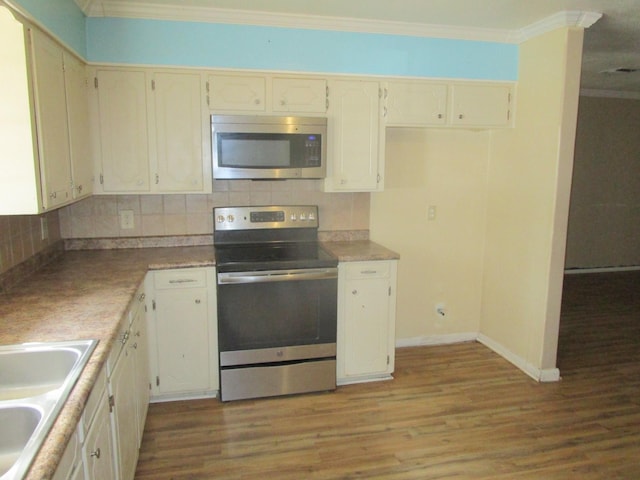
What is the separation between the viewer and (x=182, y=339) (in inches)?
110

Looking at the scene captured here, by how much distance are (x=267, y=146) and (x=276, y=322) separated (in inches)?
43.8

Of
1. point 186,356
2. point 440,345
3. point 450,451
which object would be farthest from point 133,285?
point 440,345

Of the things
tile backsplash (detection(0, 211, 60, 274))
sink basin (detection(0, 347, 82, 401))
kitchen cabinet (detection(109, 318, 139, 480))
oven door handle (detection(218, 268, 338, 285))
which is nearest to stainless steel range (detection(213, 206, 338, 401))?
oven door handle (detection(218, 268, 338, 285))

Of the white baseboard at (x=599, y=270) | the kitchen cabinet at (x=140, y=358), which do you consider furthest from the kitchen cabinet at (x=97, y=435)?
the white baseboard at (x=599, y=270)

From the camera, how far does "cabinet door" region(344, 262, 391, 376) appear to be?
298 centimetres

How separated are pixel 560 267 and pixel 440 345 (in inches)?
45.7

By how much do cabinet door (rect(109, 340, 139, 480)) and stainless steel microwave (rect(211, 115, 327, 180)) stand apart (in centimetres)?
132

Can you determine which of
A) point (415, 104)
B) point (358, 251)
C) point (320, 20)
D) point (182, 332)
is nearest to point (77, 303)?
point (182, 332)

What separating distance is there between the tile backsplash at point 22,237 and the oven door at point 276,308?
103 cm

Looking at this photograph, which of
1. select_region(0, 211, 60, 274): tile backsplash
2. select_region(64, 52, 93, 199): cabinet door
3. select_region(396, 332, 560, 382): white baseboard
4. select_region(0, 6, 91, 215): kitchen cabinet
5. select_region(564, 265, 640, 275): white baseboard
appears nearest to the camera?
select_region(0, 6, 91, 215): kitchen cabinet

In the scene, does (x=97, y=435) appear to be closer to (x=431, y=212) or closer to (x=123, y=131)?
(x=123, y=131)

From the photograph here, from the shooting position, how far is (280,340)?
287 centimetres

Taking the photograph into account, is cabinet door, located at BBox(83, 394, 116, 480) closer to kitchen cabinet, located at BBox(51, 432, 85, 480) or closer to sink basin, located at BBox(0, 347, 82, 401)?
kitchen cabinet, located at BBox(51, 432, 85, 480)

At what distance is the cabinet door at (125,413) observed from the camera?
176cm
